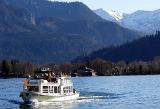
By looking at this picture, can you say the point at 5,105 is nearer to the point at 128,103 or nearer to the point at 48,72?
the point at 48,72

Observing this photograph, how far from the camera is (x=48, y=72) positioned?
10125 centimetres

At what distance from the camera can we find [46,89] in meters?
96.9

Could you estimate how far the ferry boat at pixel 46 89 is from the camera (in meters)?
93.3

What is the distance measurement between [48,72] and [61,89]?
398cm

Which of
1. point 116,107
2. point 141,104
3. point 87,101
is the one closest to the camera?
point 116,107

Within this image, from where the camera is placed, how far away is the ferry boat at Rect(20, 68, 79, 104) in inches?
3674

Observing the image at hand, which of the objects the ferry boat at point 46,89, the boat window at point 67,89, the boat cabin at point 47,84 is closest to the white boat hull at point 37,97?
the ferry boat at point 46,89

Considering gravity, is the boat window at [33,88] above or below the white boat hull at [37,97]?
above

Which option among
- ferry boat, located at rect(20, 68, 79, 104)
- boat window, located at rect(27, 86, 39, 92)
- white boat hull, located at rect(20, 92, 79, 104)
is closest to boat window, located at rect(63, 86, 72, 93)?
ferry boat, located at rect(20, 68, 79, 104)

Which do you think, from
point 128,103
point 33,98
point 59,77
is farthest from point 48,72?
point 128,103

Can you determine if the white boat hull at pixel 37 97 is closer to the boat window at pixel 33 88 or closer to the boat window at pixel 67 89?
the boat window at pixel 33 88

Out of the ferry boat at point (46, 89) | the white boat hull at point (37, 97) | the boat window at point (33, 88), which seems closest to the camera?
the white boat hull at point (37, 97)

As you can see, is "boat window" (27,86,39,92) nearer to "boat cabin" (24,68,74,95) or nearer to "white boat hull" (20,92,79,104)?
"boat cabin" (24,68,74,95)

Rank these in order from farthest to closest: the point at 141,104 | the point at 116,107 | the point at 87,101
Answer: the point at 87,101
the point at 141,104
the point at 116,107
